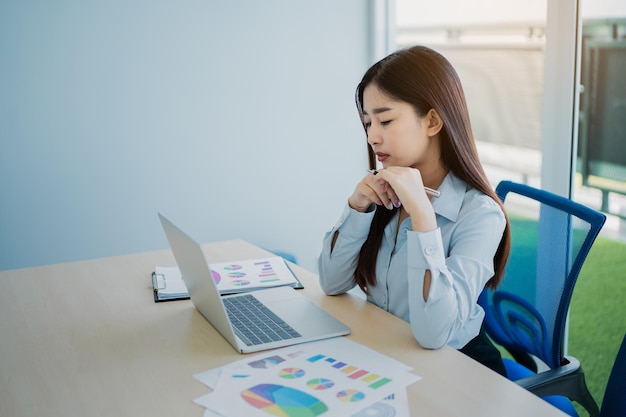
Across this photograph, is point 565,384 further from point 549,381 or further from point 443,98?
point 443,98

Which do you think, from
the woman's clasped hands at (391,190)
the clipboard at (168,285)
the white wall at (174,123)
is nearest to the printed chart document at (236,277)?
the clipboard at (168,285)

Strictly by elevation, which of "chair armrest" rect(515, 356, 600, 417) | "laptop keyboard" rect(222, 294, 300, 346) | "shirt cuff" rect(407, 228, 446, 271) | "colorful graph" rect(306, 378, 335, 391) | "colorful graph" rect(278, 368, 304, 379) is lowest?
"chair armrest" rect(515, 356, 600, 417)

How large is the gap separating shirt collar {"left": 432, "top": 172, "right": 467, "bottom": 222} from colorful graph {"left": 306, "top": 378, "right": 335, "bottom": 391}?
0.55m

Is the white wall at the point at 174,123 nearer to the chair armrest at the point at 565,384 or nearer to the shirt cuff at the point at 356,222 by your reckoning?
the shirt cuff at the point at 356,222

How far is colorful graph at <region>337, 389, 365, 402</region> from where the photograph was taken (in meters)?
1.21

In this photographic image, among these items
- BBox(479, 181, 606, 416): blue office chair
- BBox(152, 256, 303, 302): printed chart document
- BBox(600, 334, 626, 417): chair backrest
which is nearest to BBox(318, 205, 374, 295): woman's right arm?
BBox(152, 256, 303, 302): printed chart document

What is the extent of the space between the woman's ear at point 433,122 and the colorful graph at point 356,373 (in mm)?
599

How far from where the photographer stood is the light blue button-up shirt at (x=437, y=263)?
4.79ft

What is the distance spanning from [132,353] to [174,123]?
1.86 m

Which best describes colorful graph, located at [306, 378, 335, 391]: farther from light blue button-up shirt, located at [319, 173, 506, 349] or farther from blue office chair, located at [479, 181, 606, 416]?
blue office chair, located at [479, 181, 606, 416]

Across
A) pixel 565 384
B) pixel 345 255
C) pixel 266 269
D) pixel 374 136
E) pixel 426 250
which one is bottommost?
pixel 565 384

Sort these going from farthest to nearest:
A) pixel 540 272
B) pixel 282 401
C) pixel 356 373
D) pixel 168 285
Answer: pixel 168 285, pixel 540 272, pixel 356 373, pixel 282 401

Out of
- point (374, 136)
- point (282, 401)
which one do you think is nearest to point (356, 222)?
point (374, 136)

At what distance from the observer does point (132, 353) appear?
1482mm
